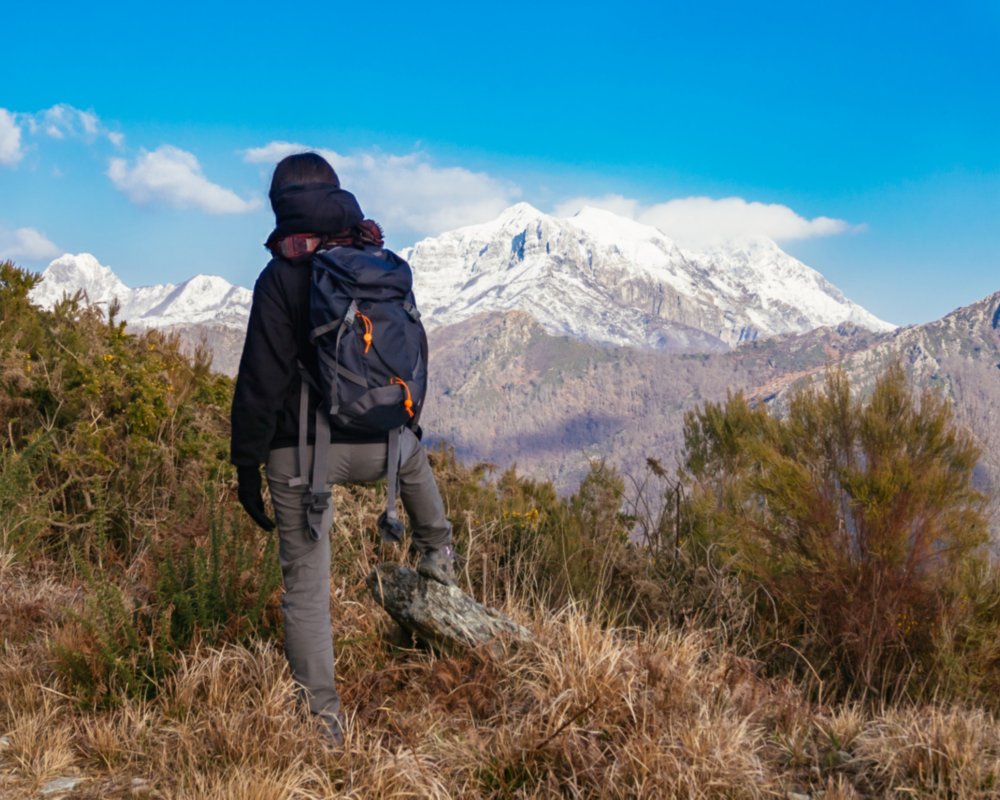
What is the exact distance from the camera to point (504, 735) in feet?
9.64

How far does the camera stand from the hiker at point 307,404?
121 inches

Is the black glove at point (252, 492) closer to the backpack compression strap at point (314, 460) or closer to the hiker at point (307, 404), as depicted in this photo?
the hiker at point (307, 404)

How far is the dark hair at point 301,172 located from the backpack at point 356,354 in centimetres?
29

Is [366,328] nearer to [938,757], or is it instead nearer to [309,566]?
[309,566]

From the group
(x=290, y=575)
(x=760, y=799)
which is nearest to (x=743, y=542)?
(x=760, y=799)

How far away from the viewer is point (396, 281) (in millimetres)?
3162

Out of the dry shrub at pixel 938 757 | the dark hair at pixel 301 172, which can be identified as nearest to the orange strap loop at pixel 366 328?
the dark hair at pixel 301 172

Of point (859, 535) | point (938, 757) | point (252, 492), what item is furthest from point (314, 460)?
point (859, 535)

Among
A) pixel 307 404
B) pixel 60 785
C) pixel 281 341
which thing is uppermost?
pixel 281 341

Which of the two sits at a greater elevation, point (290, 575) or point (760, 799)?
point (290, 575)

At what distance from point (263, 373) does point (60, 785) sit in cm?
149

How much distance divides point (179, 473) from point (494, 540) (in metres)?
2.13

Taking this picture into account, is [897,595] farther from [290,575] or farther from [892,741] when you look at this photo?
[290,575]

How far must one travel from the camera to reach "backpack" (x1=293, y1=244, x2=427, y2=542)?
3027 millimetres
